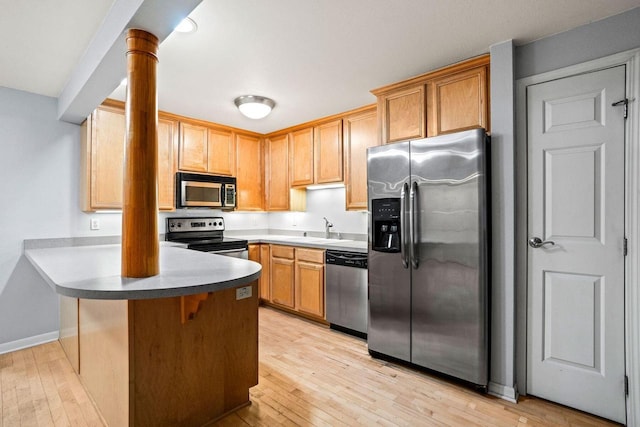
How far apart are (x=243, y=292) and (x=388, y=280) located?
1.18m

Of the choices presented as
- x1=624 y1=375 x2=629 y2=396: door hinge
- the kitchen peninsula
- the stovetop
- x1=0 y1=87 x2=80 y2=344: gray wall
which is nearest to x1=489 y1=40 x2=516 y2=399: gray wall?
x1=624 y1=375 x2=629 y2=396: door hinge

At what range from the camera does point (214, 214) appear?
4.31m

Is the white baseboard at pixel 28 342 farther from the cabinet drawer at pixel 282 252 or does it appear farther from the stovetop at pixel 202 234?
the cabinet drawer at pixel 282 252

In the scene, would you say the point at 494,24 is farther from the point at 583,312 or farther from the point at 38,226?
the point at 38,226

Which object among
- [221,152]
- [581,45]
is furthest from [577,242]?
[221,152]

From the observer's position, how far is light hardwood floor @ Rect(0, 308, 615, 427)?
187 centimetres

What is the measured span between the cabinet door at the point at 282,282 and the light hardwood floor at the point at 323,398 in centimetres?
99

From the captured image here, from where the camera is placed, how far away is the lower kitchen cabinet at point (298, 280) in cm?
344

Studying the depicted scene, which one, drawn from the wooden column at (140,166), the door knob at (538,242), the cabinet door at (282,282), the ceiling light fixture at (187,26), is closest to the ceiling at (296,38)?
the ceiling light fixture at (187,26)

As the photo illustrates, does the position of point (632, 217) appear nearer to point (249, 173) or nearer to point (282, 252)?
point (282, 252)

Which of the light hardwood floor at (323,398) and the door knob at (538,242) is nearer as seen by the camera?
the light hardwood floor at (323,398)

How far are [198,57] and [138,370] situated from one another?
2020 mm

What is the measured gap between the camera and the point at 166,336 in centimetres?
163

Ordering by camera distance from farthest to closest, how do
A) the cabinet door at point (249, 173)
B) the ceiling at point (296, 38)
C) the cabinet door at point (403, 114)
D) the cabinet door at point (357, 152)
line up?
the cabinet door at point (249, 173) < the cabinet door at point (357, 152) < the cabinet door at point (403, 114) < the ceiling at point (296, 38)
